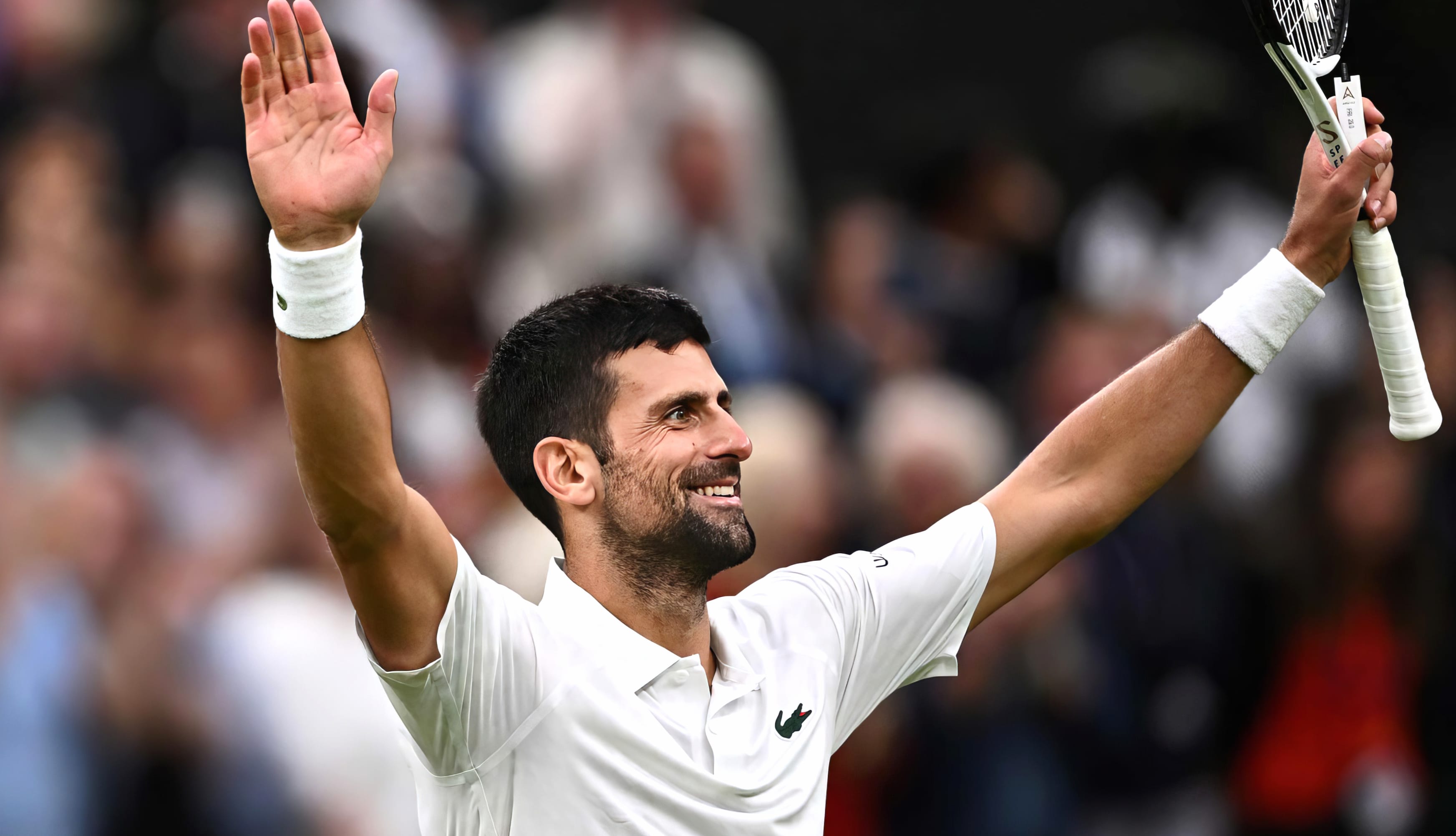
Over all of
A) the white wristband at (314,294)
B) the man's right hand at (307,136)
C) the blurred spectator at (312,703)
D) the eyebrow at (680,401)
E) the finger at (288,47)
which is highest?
the finger at (288,47)

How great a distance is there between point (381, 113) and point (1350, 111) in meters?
1.76

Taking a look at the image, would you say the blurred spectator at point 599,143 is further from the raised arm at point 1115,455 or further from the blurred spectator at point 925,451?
the raised arm at point 1115,455

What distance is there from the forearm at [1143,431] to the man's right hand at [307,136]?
1.55 metres

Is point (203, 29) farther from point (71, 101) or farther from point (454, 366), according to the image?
point (454, 366)

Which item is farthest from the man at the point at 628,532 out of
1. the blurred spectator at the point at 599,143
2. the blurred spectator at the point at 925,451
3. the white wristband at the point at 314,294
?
the blurred spectator at the point at 599,143

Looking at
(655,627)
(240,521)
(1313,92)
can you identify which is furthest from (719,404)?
(240,521)

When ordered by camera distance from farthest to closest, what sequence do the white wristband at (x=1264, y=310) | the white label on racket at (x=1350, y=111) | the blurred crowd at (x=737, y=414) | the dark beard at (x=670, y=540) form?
1. the blurred crowd at (x=737, y=414)
2. the white wristband at (x=1264, y=310)
3. the white label on racket at (x=1350, y=111)
4. the dark beard at (x=670, y=540)

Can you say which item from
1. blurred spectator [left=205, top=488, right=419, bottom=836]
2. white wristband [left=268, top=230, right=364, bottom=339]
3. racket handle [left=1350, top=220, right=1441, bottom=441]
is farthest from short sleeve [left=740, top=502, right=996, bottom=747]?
blurred spectator [left=205, top=488, right=419, bottom=836]

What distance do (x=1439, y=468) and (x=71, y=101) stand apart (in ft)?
17.5

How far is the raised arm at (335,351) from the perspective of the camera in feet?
8.13

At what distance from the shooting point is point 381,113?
2.57 metres

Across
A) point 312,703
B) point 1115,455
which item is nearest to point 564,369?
point 1115,455

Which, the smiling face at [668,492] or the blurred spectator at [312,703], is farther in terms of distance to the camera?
the blurred spectator at [312,703]

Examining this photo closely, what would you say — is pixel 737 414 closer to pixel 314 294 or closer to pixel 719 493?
pixel 719 493
